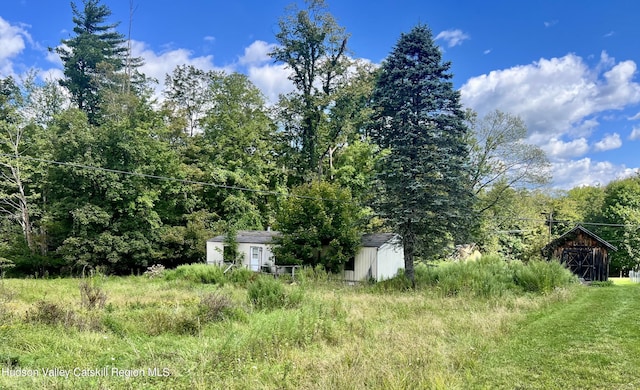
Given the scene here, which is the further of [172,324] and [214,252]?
[214,252]

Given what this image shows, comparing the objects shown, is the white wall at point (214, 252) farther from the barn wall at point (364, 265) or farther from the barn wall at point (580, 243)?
the barn wall at point (580, 243)

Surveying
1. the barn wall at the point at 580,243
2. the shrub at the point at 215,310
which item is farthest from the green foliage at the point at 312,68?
the shrub at the point at 215,310

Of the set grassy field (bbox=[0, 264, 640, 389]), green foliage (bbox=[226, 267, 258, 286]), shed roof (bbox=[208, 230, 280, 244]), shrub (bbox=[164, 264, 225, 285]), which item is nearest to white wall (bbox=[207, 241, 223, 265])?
shed roof (bbox=[208, 230, 280, 244])

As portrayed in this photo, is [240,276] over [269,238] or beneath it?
beneath

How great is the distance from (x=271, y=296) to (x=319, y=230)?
31.9 ft

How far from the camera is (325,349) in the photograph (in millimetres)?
5555

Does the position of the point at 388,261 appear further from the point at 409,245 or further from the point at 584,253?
the point at 584,253

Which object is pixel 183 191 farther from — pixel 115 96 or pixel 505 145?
pixel 505 145

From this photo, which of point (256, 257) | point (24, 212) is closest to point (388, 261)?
point (256, 257)

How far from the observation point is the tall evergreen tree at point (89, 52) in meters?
31.2

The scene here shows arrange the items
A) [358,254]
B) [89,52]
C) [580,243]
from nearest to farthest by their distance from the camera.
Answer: [358,254] → [580,243] → [89,52]

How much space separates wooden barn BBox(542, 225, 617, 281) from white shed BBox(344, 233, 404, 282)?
1096cm

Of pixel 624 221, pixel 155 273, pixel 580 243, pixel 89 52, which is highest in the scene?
pixel 89 52

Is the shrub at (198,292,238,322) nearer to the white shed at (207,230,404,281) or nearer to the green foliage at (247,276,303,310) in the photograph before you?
the green foliage at (247,276,303,310)
